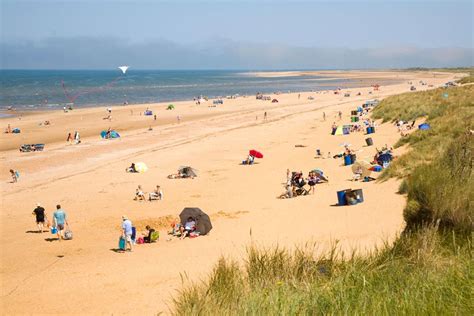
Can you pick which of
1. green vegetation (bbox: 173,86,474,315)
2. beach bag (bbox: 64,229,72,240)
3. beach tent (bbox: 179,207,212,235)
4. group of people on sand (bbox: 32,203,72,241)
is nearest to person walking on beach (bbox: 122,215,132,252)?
beach tent (bbox: 179,207,212,235)

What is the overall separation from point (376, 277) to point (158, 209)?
11916mm

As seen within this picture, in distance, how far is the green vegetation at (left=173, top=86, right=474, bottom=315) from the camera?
4.48m

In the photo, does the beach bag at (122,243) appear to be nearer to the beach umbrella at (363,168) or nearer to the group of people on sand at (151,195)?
the group of people on sand at (151,195)

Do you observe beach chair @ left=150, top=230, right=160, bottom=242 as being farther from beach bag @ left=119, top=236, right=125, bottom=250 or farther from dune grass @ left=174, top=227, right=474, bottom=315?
dune grass @ left=174, top=227, right=474, bottom=315

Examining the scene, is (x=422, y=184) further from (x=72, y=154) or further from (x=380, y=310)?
(x=72, y=154)

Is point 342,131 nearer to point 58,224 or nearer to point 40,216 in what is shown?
point 40,216

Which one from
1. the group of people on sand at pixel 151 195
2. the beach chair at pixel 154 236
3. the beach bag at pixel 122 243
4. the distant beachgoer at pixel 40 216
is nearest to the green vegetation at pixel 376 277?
the beach bag at pixel 122 243

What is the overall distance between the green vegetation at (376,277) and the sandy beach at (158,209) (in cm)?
99

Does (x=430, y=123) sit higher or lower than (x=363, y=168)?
higher

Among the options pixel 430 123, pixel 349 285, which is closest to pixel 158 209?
pixel 349 285

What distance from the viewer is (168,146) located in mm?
30969

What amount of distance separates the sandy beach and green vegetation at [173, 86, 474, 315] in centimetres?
99

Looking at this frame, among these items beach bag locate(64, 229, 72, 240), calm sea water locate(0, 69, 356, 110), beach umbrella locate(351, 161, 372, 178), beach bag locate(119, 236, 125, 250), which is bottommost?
beach bag locate(64, 229, 72, 240)

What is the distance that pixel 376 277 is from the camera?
5.48 meters
